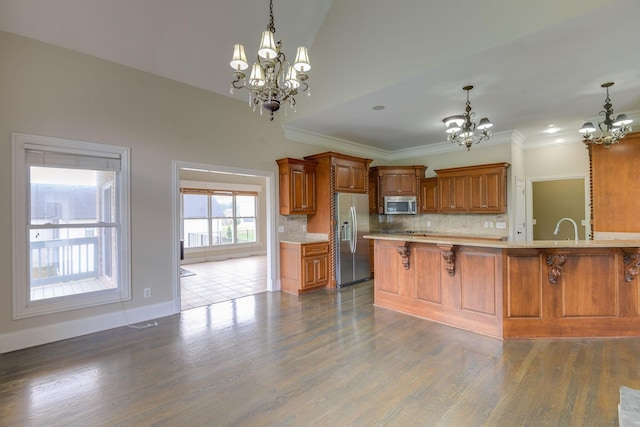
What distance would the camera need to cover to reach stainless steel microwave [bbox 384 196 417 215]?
691cm

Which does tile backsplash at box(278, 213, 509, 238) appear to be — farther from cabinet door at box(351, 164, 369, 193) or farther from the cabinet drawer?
cabinet door at box(351, 164, 369, 193)

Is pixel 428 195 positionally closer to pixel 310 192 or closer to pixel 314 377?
pixel 310 192

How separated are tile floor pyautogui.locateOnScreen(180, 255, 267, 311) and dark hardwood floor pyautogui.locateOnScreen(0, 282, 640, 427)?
1.28 m

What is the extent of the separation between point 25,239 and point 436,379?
4.31 meters

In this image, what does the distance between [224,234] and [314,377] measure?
299 inches

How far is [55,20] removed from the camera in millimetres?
3164

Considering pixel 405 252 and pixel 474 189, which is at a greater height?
pixel 474 189

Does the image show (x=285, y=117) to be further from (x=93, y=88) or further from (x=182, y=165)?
(x=93, y=88)

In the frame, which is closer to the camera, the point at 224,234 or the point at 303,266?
the point at 303,266

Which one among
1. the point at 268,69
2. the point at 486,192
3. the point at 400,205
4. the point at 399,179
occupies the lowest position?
the point at 400,205

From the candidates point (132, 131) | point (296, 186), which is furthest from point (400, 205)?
point (132, 131)

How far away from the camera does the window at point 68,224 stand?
10.4 ft

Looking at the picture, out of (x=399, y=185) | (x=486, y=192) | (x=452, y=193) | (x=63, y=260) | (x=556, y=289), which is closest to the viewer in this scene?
(x=556, y=289)

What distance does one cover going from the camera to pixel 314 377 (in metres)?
2.55
